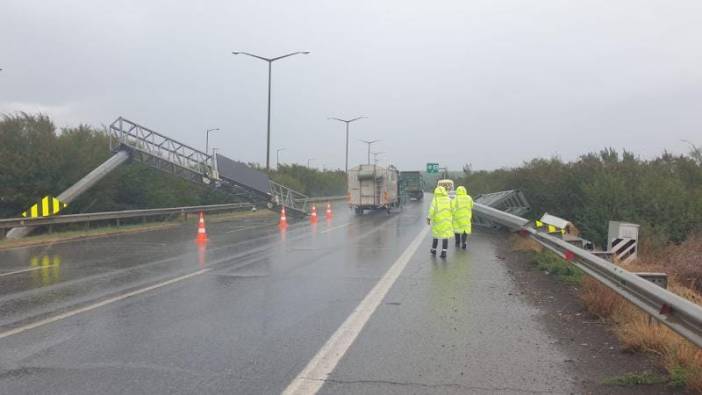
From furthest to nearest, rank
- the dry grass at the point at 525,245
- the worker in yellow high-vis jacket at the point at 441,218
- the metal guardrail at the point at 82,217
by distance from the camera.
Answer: the metal guardrail at the point at 82,217 → the dry grass at the point at 525,245 → the worker in yellow high-vis jacket at the point at 441,218

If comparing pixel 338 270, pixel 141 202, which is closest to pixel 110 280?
pixel 338 270

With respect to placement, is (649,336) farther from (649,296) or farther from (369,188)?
(369,188)

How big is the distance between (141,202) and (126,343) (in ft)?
77.4

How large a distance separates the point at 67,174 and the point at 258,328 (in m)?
20.4

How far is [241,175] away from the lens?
26.9 m

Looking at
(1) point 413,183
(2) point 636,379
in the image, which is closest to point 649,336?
(2) point 636,379

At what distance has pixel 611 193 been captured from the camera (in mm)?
17797

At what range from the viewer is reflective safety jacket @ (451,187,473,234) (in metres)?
14.4

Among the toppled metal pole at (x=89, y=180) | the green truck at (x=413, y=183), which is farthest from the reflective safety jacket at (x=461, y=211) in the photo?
the green truck at (x=413, y=183)

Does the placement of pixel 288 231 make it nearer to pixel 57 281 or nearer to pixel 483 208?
pixel 483 208

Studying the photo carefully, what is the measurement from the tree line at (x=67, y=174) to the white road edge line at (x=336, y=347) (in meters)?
18.0

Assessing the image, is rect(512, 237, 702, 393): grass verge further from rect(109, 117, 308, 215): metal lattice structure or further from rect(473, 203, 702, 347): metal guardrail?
rect(109, 117, 308, 215): metal lattice structure

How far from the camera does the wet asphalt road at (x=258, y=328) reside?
4836mm

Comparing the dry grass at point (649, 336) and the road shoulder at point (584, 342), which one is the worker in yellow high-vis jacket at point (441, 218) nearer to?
the road shoulder at point (584, 342)
